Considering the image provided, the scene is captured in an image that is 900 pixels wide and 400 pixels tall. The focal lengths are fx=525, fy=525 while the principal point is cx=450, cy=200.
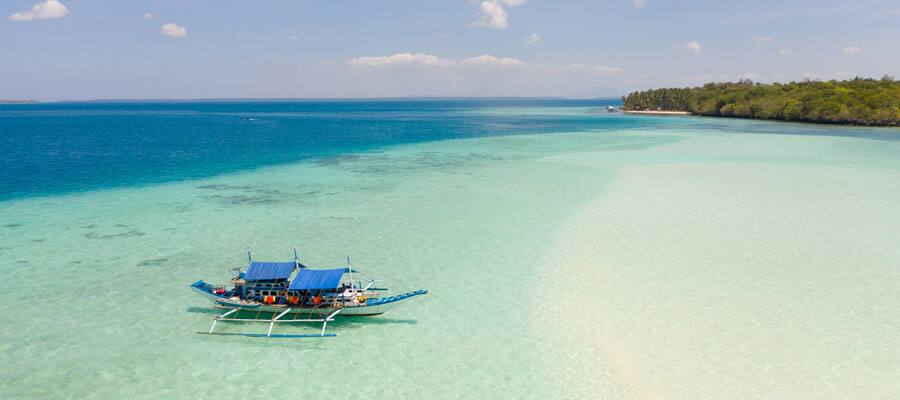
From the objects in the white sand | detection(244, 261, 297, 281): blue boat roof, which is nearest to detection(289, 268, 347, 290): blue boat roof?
detection(244, 261, 297, 281): blue boat roof

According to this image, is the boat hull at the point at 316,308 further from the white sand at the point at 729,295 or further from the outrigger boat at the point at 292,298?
the white sand at the point at 729,295

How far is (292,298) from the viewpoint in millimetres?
15828

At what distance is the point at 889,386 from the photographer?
482 inches

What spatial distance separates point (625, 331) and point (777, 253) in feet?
34.6

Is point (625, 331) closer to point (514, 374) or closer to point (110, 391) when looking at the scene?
point (514, 374)

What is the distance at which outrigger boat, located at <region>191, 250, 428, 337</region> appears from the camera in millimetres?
15547

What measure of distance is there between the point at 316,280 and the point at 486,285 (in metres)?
6.25

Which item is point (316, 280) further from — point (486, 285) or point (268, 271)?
point (486, 285)

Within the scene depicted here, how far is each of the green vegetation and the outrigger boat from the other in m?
105

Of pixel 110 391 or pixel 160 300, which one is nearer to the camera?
pixel 110 391

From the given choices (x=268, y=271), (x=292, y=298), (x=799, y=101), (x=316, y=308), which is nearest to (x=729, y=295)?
(x=316, y=308)

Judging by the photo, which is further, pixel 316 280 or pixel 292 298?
pixel 292 298

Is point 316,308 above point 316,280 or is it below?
below

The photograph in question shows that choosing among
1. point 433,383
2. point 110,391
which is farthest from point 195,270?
point 433,383
